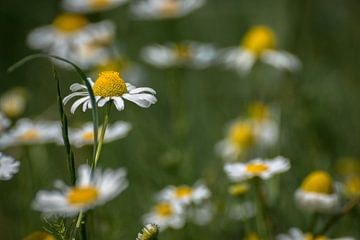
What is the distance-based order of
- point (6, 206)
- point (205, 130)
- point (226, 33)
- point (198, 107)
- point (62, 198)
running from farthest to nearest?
point (226, 33) → point (198, 107) → point (205, 130) → point (6, 206) → point (62, 198)

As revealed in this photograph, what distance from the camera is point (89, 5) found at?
2496mm

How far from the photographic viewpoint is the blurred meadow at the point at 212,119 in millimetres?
1702

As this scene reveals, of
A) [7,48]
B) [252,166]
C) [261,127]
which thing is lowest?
[252,166]

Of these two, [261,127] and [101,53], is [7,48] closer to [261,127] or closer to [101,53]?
[101,53]

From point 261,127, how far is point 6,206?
857mm

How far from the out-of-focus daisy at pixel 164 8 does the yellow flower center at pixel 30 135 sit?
0.81 metres

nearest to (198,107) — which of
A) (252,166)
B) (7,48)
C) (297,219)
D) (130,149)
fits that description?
(130,149)

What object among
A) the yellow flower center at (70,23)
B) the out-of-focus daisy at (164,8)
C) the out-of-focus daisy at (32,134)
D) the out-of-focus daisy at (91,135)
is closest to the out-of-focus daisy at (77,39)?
the yellow flower center at (70,23)

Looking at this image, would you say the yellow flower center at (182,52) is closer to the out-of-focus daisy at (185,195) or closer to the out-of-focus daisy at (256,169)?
the out-of-focus daisy at (185,195)

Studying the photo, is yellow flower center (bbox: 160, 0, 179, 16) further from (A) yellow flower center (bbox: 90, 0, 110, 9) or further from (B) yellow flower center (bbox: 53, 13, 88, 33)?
(B) yellow flower center (bbox: 53, 13, 88, 33)

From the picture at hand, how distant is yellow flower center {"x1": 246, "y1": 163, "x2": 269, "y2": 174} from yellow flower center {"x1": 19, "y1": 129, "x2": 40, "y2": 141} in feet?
1.78

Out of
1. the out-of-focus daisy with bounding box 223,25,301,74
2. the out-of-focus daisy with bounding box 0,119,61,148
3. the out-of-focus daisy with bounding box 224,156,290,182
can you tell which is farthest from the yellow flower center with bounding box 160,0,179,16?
the out-of-focus daisy with bounding box 224,156,290,182

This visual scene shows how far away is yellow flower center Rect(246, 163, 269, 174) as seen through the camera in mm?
1322

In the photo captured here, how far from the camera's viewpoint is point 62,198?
3.38 feet
